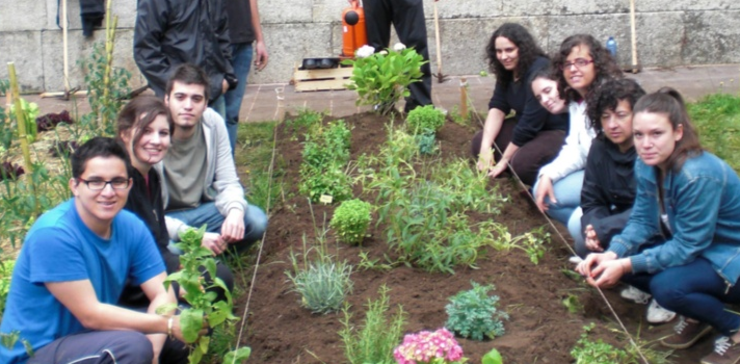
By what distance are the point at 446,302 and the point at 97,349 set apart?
5.00 ft

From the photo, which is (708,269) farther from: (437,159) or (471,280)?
(437,159)

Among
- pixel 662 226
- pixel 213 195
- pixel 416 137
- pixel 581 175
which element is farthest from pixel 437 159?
pixel 662 226

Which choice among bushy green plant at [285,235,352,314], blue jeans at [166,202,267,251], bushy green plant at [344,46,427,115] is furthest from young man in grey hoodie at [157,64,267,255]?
bushy green plant at [344,46,427,115]

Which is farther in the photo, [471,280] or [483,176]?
[483,176]

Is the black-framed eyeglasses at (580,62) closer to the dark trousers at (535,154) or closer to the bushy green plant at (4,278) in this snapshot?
the dark trousers at (535,154)

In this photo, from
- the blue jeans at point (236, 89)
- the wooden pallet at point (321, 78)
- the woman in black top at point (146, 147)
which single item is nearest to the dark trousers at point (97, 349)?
the woman in black top at point (146, 147)

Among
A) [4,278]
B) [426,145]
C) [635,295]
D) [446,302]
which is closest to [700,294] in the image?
[635,295]

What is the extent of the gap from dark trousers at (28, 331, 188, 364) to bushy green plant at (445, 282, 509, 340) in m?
1.22

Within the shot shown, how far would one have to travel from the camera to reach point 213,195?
5129 millimetres

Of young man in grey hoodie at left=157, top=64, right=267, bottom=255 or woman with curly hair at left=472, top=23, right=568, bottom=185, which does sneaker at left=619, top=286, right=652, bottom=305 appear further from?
young man in grey hoodie at left=157, top=64, right=267, bottom=255

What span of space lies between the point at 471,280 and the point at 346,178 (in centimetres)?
182

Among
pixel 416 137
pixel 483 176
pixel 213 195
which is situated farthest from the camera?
pixel 416 137

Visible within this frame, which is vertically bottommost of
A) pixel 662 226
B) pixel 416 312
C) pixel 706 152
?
pixel 416 312

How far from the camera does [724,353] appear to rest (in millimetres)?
3973
